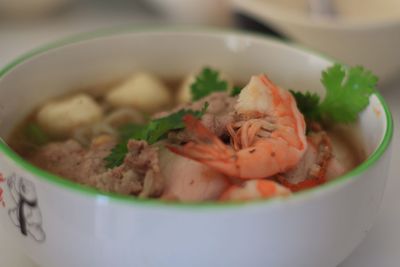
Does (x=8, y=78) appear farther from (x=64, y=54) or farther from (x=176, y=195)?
(x=176, y=195)

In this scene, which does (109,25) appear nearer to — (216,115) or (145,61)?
(145,61)

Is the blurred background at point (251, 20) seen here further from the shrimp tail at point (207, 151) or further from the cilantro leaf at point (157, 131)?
the shrimp tail at point (207, 151)

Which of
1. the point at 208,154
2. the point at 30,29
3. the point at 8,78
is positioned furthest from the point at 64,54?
the point at 30,29

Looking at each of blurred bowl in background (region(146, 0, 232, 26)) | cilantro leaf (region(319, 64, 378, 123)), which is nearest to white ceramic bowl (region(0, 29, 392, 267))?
cilantro leaf (region(319, 64, 378, 123))

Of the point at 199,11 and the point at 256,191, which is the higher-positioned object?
the point at 256,191

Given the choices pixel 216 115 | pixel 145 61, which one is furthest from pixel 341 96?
pixel 145 61
